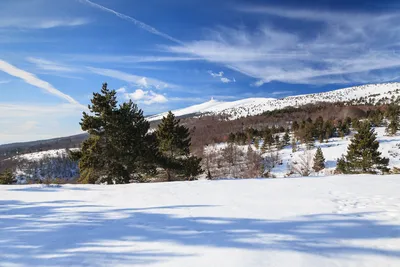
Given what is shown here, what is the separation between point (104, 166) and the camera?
14.9 metres

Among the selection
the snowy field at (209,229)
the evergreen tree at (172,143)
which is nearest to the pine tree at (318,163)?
the evergreen tree at (172,143)

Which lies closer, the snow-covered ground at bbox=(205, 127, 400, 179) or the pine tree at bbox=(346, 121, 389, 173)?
the pine tree at bbox=(346, 121, 389, 173)

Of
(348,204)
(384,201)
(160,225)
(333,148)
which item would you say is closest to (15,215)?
(160,225)

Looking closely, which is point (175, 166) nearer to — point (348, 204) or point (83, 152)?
point (83, 152)

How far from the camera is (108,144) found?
584 inches

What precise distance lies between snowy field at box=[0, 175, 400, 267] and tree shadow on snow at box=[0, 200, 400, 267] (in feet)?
0.05

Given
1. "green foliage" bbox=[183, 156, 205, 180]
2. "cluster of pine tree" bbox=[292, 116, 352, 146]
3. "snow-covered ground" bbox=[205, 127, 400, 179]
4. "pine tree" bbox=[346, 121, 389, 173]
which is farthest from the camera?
"cluster of pine tree" bbox=[292, 116, 352, 146]

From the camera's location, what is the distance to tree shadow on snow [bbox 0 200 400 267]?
3.04 meters

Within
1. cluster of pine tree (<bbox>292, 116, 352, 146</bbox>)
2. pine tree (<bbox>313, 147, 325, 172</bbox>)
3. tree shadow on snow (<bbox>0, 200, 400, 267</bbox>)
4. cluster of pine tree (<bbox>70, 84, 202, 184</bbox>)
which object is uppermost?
cluster of pine tree (<bbox>292, 116, 352, 146</bbox>)

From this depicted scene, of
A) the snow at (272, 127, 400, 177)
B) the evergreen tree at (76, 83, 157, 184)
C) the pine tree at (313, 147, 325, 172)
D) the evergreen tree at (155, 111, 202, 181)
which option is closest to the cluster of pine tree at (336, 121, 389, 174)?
the pine tree at (313, 147, 325, 172)

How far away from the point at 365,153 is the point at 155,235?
2471cm

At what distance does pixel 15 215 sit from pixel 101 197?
6.29ft

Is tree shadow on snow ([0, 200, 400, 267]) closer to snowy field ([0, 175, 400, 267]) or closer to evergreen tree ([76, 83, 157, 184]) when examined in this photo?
A: snowy field ([0, 175, 400, 267])

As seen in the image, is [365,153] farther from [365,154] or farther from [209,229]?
[209,229]
